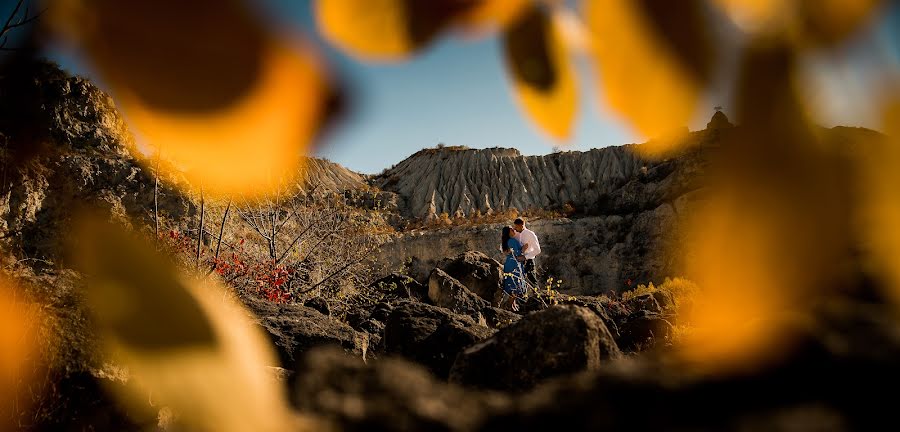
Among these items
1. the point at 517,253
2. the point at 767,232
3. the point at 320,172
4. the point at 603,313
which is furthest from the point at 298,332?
the point at 517,253

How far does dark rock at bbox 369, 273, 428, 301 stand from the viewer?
5746 millimetres

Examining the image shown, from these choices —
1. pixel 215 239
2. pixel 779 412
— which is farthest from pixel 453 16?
pixel 215 239

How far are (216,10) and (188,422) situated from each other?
0.17 m

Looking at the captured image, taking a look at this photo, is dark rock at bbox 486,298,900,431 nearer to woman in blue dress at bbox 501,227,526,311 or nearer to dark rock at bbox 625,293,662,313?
dark rock at bbox 625,293,662,313

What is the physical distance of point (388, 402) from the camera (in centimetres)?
19

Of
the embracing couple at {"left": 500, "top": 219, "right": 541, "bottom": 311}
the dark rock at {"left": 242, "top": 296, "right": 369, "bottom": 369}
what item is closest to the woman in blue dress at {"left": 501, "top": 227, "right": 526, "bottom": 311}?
the embracing couple at {"left": 500, "top": 219, "right": 541, "bottom": 311}

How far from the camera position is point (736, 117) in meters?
0.18

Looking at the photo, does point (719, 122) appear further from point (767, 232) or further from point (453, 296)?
point (453, 296)

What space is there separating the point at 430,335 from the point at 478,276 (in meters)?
4.27

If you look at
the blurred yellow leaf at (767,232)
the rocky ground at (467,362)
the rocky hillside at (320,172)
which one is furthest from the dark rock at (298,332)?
the blurred yellow leaf at (767,232)

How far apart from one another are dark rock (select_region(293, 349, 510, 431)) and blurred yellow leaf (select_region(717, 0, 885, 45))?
0.58 ft

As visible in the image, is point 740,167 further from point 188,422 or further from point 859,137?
point 188,422

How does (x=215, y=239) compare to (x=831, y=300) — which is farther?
(x=215, y=239)

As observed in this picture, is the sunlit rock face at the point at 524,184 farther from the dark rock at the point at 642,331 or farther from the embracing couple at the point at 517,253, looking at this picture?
the dark rock at the point at 642,331
